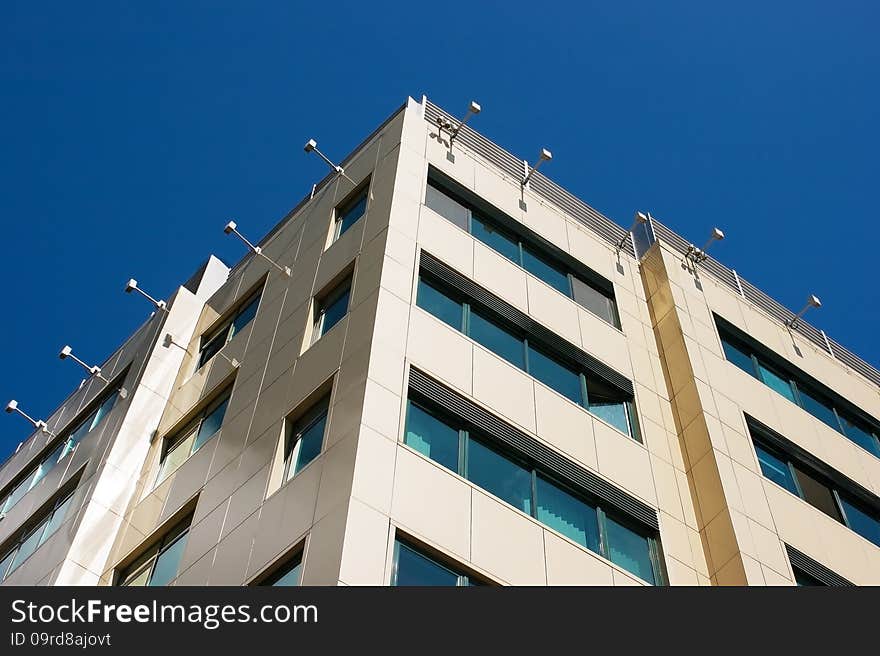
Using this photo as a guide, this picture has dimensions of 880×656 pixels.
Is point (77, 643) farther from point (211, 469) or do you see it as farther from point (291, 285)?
point (291, 285)

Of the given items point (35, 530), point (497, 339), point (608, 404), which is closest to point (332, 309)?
point (497, 339)

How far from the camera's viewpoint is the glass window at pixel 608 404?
2308 centimetres

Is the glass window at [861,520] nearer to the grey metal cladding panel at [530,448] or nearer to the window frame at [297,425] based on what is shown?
the grey metal cladding panel at [530,448]

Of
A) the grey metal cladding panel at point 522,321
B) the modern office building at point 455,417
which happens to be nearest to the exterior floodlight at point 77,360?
the modern office building at point 455,417

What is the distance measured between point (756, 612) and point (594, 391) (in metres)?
9.75

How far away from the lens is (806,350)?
31.5 meters

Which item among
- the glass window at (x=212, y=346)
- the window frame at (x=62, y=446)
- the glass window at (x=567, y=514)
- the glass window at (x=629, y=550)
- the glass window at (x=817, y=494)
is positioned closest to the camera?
the glass window at (x=567, y=514)

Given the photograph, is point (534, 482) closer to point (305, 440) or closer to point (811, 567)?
point (305, 440)

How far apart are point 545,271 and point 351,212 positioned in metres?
4.89

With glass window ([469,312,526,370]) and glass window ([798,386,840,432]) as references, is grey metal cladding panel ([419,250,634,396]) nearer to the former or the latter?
glass window ([469,312,526,370])

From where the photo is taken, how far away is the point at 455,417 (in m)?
19.6

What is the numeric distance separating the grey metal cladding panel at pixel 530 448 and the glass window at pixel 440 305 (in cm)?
246

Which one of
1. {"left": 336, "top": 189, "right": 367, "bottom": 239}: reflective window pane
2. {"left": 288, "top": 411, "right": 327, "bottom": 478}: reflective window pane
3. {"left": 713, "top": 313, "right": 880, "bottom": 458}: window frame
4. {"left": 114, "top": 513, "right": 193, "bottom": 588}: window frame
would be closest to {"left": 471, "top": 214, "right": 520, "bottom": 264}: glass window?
{"left": 336, "top": 189, "right": 367, "bottom": 239}: reflective window pane

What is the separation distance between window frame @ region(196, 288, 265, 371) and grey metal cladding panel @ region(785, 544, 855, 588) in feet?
45.0
